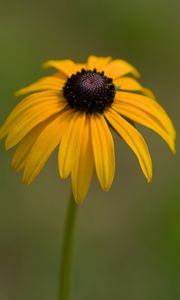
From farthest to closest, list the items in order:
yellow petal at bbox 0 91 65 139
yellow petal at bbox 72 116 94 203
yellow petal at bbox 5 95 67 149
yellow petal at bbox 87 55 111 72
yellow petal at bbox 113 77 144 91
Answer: yellow petal at bbox 87 55 111 72 → yellow petal at bbox 113 77 144 91 → yellow petal at bbox 0 91 65 139 → yellow petal at bbox 5 95 67 149 → yellow petal at bbox 72 116 94 203

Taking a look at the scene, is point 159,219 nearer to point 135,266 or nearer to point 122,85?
point 135,266

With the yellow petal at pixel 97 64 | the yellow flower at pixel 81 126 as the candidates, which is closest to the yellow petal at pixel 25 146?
the yellow flower at pixel 81 126

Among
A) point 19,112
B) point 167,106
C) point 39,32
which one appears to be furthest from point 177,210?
point 39,32

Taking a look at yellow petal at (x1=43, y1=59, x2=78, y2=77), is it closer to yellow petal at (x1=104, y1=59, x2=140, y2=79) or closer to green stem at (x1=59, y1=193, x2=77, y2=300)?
yellow petal at (x1=104, y1=59, x2=140, y2=79)

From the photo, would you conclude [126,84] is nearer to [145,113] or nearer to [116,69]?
[116,69]

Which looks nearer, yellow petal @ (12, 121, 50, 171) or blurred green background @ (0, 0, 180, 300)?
yellow petal @ (12, 121, 50, 171)

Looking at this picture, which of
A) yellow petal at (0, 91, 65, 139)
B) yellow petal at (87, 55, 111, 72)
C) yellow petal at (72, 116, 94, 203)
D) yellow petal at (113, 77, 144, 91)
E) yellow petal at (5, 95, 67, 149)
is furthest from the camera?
→ yellow petal at (87, 55, 111, 72)

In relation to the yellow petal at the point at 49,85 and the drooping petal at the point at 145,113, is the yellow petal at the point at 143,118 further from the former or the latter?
the yellow petal at the point at 49,85

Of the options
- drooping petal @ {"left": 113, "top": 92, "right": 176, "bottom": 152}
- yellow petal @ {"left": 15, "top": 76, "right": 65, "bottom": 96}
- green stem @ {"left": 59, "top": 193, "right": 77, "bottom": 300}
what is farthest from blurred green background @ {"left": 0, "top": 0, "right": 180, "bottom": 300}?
yellow petal @ {"left": 15, "top": 76, "right": 65, "bottom": 96}
